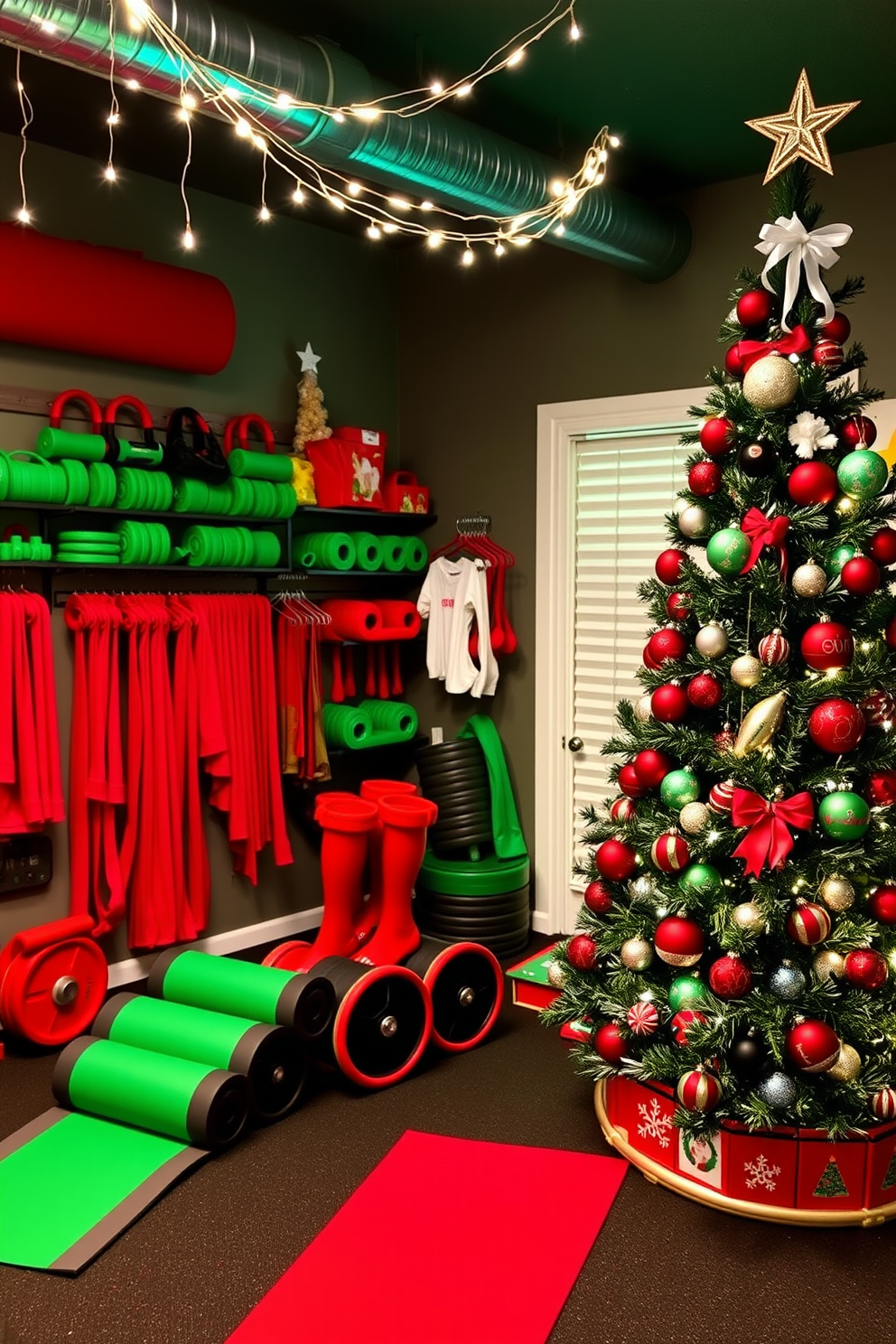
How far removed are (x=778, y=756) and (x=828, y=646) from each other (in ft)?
0.95

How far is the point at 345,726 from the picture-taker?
15.4 feet

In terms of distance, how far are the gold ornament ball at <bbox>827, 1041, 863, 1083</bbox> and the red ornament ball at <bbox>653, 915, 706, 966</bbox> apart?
384 mm

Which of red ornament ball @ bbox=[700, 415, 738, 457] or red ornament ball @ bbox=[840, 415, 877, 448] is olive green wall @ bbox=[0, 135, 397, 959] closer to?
red ornament ball @ bbox=[700, 415, 738, 457]

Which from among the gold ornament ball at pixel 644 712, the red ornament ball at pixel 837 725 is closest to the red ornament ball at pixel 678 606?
the gold ornament ball at pixel 644 712

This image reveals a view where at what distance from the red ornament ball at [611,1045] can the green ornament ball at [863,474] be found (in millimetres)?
1480

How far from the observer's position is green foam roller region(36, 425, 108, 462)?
3742 millimetres

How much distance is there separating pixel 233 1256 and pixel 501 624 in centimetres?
281

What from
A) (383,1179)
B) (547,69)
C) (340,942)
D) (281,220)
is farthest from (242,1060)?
(281,220)

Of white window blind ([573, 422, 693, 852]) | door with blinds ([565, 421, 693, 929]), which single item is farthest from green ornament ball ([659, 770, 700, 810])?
white window blind ([573, 422, 693, 852])

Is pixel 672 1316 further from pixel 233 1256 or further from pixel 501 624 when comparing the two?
pixel 501 624

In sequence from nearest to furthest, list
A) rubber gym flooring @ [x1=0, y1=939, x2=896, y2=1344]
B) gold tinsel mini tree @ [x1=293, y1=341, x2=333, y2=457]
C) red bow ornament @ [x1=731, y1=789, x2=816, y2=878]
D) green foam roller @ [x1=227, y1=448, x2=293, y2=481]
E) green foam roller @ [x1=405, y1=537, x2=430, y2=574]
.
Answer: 1. rubber gym flooring @ [x1=0, y1=939, x2=896, y2=1344]
2. red bow ornament @ [x1=731, y1=789, x2=816, y2=878]
3. green foam roller @ [x1=227, y1=448, x2=293, y2=481]
4. gold tinsel mini tree @ [x1=293, y1=341, x2=333, y2=457]
5. green foam roller @ [x1=405, y1=537, x2=430, y2=574]

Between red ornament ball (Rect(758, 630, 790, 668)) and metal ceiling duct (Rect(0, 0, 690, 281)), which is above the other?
metal ceiling duct (Rect(0, 0, 690, 281))

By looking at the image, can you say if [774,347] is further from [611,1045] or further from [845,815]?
[611,1045]

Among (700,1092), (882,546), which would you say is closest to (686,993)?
(700,1092)
